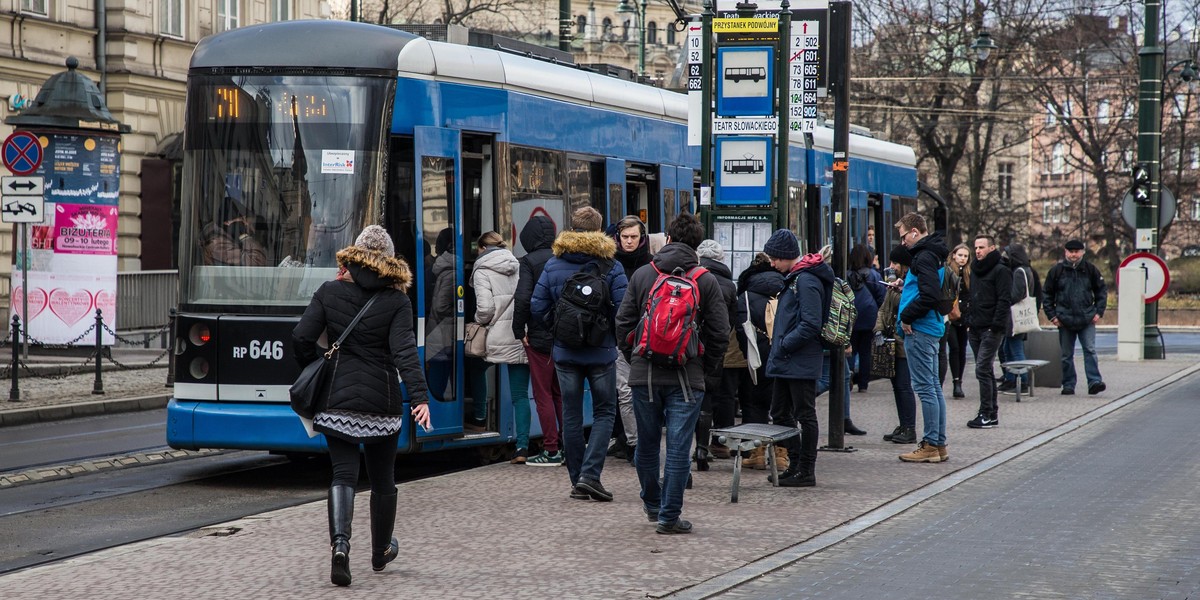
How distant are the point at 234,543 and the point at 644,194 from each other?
7.36m

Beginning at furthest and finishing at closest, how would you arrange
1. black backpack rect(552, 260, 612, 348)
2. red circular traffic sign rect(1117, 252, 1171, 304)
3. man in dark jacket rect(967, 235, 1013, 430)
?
red circular traffic sign rect(1117, 252, 1171, 304) → man in dark jacket rect(967, 235, 1013, 430) → black backpack rect(552, 260, 612, 348)

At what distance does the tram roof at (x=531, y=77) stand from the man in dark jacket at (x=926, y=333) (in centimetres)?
329

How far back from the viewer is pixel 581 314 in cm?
957

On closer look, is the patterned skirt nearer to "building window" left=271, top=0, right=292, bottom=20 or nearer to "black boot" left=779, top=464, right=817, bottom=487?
"black boot" left=779, top=464, right=817, bottom=487

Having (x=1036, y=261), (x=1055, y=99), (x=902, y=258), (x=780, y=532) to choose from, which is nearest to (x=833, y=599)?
(x=780, y=532)

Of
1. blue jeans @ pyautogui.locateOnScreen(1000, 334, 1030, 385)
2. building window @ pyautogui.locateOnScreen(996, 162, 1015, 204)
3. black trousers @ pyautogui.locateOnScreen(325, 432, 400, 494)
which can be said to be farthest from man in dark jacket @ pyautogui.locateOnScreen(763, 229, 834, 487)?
building window @ pyautogui.locateOnScreen(996, 162, 1015, 204)

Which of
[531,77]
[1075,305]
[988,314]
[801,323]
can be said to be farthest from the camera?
[1075,305]

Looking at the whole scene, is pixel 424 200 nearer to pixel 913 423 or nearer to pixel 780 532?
pixel 780 532

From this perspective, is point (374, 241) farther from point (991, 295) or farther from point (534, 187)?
point (991, 295)

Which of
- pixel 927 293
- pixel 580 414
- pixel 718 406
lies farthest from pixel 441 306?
pixel 927 293

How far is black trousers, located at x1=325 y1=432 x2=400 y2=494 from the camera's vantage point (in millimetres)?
7191

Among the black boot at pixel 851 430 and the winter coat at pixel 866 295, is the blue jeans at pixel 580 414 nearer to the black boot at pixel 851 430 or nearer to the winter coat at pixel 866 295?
the winter coat at pixel 866 295

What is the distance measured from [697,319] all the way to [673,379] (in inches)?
15.0

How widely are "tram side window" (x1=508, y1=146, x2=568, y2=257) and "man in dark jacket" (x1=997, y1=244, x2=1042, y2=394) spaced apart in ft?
22.4
